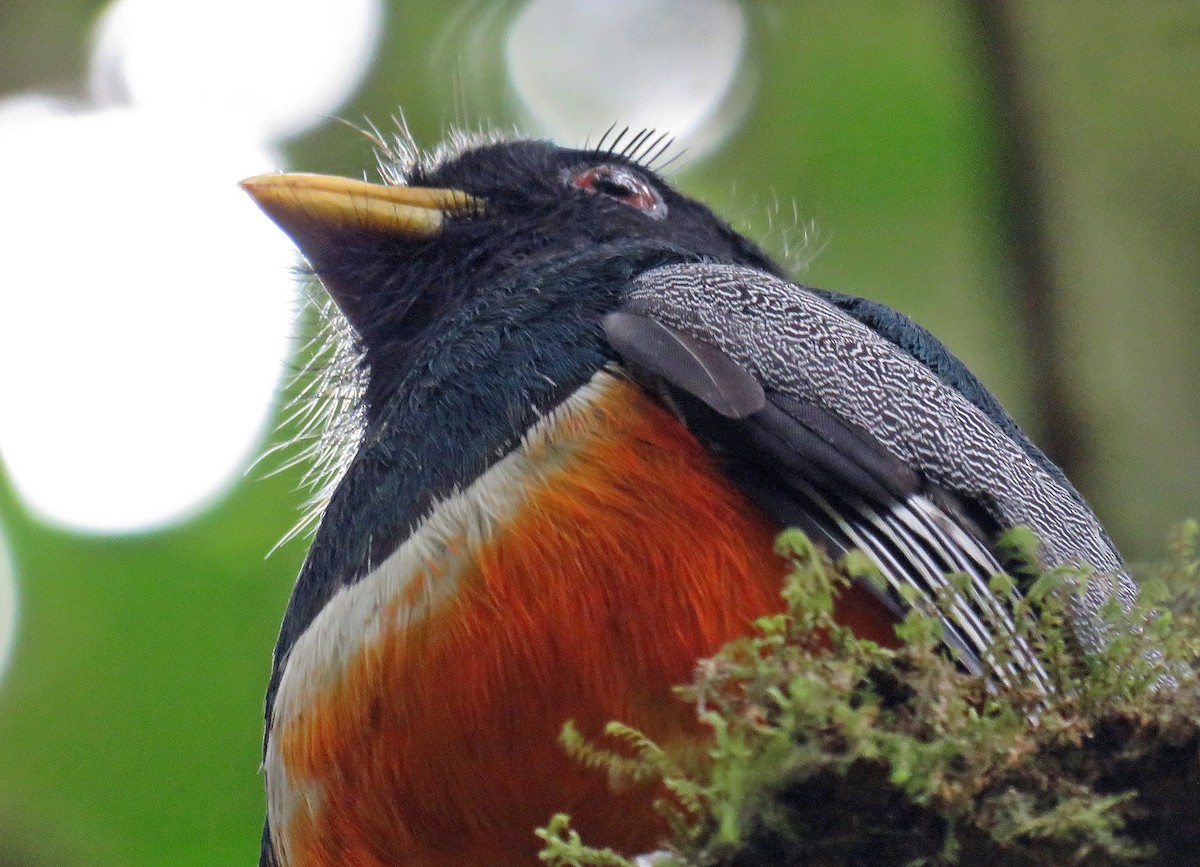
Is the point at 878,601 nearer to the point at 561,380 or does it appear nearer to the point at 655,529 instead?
the point at 655,529

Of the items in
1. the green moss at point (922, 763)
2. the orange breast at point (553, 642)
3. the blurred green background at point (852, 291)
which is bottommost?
the green moss at point (922, 763)

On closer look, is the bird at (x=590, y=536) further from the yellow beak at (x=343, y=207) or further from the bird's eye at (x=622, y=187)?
the bird's eye at (x=622, y=187)

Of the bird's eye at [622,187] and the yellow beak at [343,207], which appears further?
the bird's eye at [622,187]

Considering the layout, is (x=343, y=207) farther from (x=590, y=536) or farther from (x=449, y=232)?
(x=590, y=536)

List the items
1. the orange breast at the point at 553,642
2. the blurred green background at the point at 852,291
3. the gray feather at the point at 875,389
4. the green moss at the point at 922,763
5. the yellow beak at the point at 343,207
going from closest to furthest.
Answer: the green moss at the point at 922,763, the orange breast at the point at 553,642, the gray feather at the point at 875,389, the yellow beak at the point at 343,207, the blurred green background at the point at 852,291

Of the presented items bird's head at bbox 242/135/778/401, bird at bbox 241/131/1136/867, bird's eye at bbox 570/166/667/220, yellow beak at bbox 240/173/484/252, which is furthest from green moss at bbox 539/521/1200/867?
bird's eye at bbox 570/166/667/220

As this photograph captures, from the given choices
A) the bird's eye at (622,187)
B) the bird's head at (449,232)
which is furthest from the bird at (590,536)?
the bird's eye at (622,187)

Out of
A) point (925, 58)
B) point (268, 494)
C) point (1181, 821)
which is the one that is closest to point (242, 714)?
point (268, 494)
